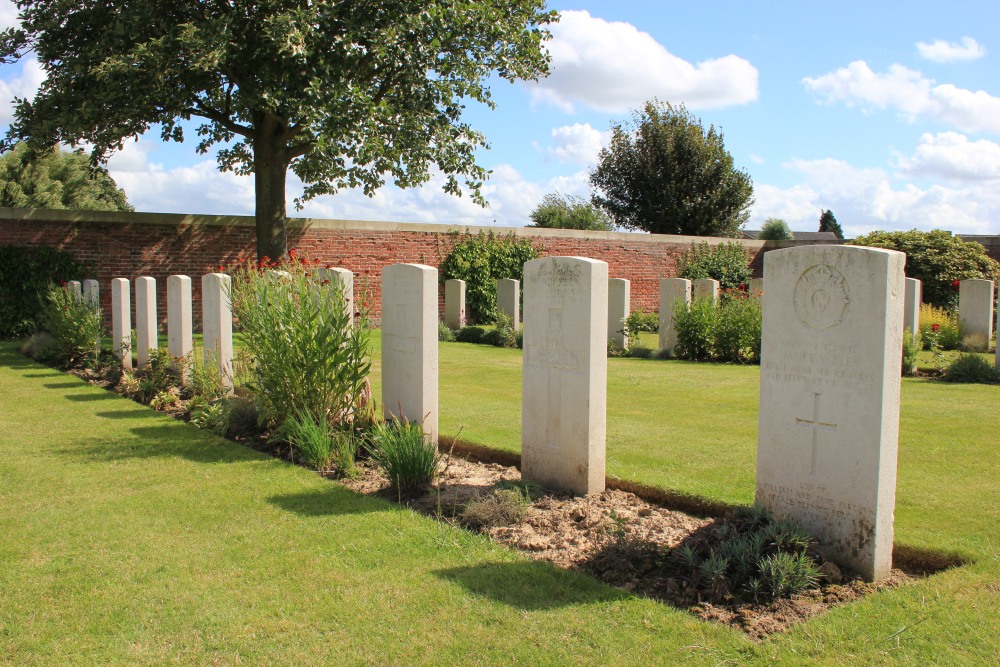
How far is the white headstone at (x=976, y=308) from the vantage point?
15.1 metres

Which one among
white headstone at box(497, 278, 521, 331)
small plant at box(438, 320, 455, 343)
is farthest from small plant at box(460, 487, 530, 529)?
white headstone at box(497, 278, 521, 331)

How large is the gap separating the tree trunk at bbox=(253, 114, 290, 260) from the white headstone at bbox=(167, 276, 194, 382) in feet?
20.4

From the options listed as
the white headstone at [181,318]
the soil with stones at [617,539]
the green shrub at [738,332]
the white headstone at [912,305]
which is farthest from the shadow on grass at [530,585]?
the white headstone at [912,305]

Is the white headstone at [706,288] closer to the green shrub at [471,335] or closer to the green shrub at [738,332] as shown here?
the green shrub at [738,332]

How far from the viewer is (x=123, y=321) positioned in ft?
38.2

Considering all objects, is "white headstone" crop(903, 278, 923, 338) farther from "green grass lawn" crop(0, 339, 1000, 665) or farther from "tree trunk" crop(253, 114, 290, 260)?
"tree trunk" crop(253, 114, 290, 260)

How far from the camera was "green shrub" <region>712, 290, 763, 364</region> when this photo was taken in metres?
13.5

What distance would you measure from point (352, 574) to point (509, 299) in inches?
579

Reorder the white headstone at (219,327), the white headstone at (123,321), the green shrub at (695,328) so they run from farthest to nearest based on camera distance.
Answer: the green shrub at (695,328) → the white headstone at (123,321) → the white headstone at (219,327)

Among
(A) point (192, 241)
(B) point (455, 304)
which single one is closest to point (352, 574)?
(A) point (192, 241)

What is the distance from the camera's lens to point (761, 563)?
151 inches

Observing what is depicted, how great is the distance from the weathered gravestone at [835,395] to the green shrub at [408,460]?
236cm

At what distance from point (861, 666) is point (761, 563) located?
73 centimetres

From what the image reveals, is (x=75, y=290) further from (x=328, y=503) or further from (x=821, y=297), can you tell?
(x=821, y=297)
